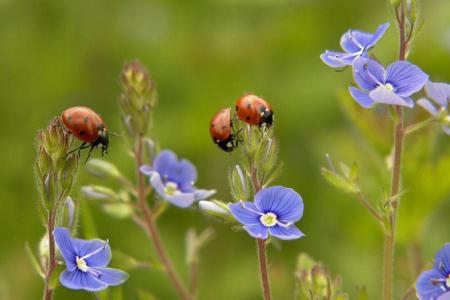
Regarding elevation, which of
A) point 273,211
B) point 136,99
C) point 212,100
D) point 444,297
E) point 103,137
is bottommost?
point 444,297


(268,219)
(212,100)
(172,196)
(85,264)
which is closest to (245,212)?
(268,219)

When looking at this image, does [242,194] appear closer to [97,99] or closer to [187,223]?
[187,223]

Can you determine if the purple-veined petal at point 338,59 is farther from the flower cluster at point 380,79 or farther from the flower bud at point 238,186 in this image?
the flower bud at point 238,186

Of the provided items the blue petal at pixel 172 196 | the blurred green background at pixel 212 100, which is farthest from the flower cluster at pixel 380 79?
the blurred green background at pixel 212 100

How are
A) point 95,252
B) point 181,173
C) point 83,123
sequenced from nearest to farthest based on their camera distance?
point 95,252
point 83,123
point 181,173

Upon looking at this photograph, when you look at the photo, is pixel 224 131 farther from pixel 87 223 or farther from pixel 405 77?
pixel 87 223

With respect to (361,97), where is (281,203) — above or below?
below

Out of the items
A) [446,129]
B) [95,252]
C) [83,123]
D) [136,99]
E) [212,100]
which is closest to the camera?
[95,252]
